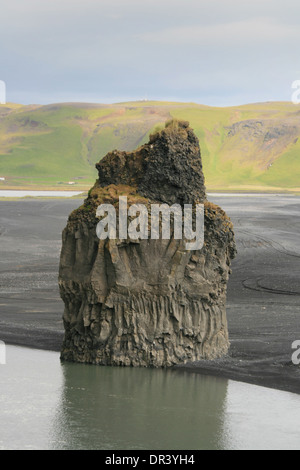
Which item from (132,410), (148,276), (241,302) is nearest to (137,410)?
(132,410)

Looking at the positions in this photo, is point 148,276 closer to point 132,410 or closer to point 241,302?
point 132,410

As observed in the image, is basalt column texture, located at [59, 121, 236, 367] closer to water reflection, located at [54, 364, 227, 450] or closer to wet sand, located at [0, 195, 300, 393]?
water reflection, located at [54, 364, 227, 450]

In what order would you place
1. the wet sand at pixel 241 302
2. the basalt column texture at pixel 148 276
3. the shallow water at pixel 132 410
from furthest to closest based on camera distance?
the wet sand at pixel 241 302 → the basalt column texture at pixel 148 276 → the shallow water at pixel 132 410

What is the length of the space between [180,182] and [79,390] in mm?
5268

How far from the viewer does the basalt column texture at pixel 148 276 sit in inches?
693

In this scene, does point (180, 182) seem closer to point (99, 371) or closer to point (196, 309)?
point (196, 309)

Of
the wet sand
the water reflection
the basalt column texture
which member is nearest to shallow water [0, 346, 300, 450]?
the water reflection

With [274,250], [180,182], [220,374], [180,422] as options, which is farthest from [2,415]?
[274,250]

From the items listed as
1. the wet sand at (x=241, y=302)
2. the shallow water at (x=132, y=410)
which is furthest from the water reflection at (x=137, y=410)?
the wet sand at (x=241, y=302)

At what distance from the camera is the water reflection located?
1401 cm

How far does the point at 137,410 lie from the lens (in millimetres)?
15875

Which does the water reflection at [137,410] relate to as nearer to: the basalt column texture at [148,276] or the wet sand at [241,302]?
the basalt column texture at [148,276]

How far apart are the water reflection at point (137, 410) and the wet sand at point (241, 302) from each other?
0.90 meters

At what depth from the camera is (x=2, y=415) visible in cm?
1508
